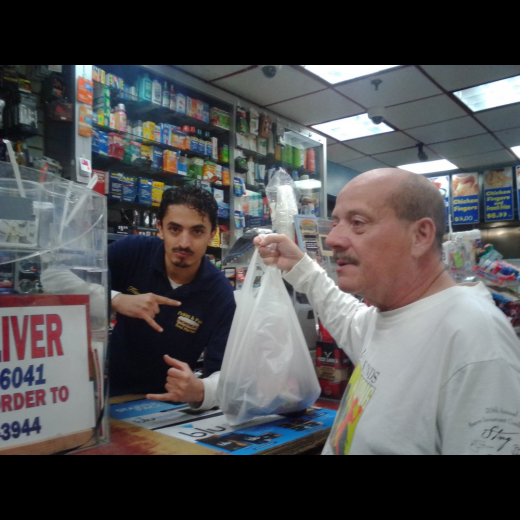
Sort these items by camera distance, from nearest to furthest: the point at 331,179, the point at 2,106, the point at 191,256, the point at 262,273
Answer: the point at 262,273, the point at 191,256, the point at 2,106, the point at 331,179

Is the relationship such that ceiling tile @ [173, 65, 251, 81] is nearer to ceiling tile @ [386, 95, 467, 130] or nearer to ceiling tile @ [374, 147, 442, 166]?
ceiling tile @ [386, 95, 467, 130]

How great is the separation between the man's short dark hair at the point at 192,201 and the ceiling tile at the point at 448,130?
187 inches

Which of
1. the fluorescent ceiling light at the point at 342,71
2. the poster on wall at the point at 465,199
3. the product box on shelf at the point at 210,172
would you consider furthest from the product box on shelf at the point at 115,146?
the poster on wall at the point at 465,199

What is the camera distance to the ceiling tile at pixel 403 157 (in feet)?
23.0

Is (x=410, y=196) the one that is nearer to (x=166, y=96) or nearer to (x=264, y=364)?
(x=264, y=364)

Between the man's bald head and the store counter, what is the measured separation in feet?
1.89

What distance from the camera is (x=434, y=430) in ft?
2.72

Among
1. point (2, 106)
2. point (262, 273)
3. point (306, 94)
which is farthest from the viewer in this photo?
point (306, 94)

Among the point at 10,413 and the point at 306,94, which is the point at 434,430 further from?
the point at 306,94

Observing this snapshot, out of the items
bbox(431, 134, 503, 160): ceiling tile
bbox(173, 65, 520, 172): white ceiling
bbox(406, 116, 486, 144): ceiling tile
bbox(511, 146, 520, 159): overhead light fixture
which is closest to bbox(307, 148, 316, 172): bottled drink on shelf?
bbox(173, 65, 520, 172): white ceiling

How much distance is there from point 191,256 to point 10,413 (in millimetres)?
1120

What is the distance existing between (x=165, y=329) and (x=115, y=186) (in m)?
2.20

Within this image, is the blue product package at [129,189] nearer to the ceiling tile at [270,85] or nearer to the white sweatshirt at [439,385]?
the ceiling tile at [270,85]
